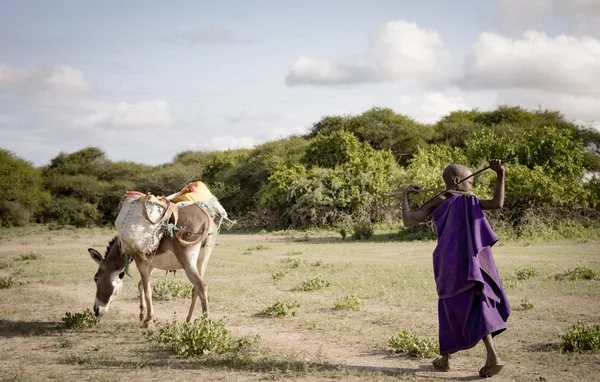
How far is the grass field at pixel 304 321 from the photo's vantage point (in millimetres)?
5984

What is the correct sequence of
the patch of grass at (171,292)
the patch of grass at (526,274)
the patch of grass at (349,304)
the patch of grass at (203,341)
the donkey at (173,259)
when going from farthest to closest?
the patch of grass at (526,274) → the patch of grass at (171,292) → the patch of grass at (349,304) → the donkey at (173,259) → the patch of grass at (203,341)

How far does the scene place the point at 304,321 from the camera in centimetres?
834

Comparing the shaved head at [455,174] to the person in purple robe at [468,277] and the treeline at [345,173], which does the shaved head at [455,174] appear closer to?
the person in purple robe at [468,277]

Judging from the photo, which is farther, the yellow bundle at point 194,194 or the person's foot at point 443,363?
the yellow bundle at point 194,194

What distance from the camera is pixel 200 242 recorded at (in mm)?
7844

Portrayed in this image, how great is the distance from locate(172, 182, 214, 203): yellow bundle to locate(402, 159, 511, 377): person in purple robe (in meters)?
4.02

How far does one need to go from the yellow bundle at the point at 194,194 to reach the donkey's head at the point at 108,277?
1.13 m

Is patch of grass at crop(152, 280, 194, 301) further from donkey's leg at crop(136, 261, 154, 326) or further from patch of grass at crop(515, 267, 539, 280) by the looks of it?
patch of grass at crop(515, 267, 539, 280)

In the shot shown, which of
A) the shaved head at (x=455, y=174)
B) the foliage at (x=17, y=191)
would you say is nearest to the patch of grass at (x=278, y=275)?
the shaved head at (x=455, y=174)

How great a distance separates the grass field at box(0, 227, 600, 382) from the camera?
5.98 m

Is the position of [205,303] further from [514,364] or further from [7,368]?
[514,364]

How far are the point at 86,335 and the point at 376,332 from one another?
12.8 ft

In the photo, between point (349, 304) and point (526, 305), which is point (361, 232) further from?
point (526, 305)

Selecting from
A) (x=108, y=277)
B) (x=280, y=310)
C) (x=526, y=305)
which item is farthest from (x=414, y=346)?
(x=108, y=277)
